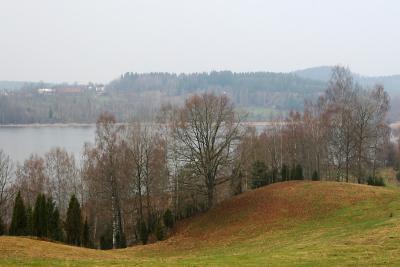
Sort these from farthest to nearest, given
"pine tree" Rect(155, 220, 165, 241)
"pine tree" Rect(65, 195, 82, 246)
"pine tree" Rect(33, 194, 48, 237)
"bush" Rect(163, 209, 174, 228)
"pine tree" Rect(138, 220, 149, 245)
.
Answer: "bush" Rect(163, 209, 174, 228)
"pine tree" Rect(138, 220, 149, 245)
"pine tree" Rect(155, 220, 165, 241)
"pine tree" Rect(65, 195, 82, 246)
"pine tree" Rect(33, 194, 48, 237)

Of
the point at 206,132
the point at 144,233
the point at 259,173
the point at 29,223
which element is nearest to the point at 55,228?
the point at 29,223

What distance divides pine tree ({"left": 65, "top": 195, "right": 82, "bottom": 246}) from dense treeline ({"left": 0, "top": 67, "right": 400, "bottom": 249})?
0.08 metres

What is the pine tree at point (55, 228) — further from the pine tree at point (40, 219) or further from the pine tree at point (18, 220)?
the pine tree at point (18, 220)

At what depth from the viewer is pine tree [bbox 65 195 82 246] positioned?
108 feet

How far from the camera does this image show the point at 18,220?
3188 centimetres

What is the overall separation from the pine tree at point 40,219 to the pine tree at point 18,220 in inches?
33.2

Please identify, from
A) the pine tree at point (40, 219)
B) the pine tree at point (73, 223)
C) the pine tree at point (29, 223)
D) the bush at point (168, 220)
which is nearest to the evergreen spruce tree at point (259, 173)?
the bush at point (168, 220)

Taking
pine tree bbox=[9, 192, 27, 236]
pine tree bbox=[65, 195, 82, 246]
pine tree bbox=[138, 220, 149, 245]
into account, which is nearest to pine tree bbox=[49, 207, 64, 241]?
pine tree bbox=[65, 195, 82, 246]

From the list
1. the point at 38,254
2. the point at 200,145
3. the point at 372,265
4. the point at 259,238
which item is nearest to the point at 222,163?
the point at 200,145

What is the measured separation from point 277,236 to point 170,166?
1908 centimetres

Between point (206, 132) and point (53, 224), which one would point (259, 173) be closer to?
point (206, 132)

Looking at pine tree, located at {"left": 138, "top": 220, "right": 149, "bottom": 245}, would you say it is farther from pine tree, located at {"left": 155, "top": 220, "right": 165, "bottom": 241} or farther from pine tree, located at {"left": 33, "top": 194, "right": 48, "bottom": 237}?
pine tree, located at {"left": 33, "top": 194, "right": 48, "bottom": 237}

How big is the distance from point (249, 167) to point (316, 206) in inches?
697

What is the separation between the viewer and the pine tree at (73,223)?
33.0m
